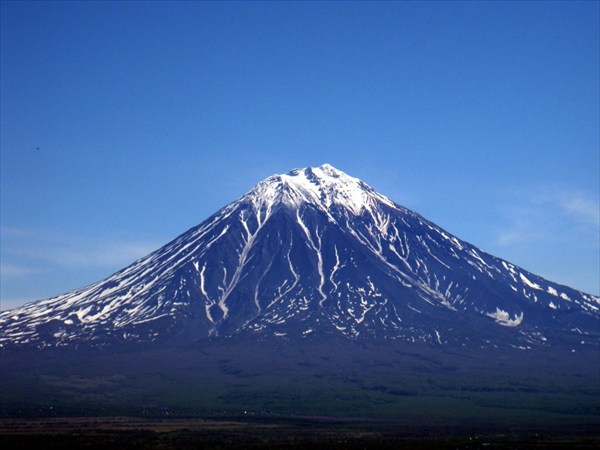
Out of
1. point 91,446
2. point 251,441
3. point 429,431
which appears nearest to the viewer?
point 91,446

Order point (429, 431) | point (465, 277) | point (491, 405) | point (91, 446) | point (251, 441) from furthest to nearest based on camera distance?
point (465, 277), point (491, 405), point (429, 431), point (251, 441), point (91, 446)

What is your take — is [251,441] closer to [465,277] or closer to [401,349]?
[401,349]

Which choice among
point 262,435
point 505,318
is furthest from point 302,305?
point 262,435

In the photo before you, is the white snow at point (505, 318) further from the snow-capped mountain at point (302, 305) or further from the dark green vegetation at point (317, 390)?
the dark green vegetation at point (317, 390)

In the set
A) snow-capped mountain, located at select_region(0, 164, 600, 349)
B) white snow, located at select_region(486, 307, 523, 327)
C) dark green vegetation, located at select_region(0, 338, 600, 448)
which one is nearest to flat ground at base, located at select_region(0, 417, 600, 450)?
dark green vegetation, located at select_region(0, 338, 600, 448)

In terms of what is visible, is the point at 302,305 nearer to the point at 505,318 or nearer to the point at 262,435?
the point at 505,318

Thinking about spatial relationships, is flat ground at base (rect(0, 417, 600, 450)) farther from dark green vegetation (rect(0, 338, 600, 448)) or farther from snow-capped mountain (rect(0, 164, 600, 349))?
snow-capped mountain (rect(0, 164, 600, 349))

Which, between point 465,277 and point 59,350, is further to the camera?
point 465,277

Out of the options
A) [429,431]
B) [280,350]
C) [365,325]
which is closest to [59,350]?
[280,350]
